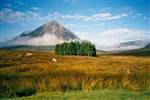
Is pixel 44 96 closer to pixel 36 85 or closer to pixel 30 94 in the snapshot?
pixel 30 94

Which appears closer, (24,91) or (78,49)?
(24,91)

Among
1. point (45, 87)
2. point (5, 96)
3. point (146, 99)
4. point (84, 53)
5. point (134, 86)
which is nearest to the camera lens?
point (146, 99)

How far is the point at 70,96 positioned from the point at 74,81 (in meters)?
3.45

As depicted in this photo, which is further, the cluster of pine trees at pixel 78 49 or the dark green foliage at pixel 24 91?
the cluster of pine trees at pixel 78 49

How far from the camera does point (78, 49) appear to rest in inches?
5349

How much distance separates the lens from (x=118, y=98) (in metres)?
10.3

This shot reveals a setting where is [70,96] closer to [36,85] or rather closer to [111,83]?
[36,85]

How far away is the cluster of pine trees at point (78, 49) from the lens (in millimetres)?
131625

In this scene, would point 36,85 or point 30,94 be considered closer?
point 30,94

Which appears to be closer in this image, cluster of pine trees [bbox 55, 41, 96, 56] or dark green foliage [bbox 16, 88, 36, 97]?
dark green foliage [bbox 16, 88, 36, 97]

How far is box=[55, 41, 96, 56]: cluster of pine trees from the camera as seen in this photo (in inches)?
5182

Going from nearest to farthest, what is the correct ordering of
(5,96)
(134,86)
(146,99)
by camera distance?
(146,99) < (5,96) < (134,86)

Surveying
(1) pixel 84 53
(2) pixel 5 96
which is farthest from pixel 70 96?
(1) pixel 84 53

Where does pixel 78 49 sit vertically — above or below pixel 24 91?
above
